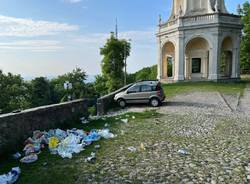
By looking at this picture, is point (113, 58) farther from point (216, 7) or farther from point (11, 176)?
point (11, 176)

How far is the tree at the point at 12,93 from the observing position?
155 feet

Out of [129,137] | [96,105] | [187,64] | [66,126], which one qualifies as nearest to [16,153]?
[129,137]

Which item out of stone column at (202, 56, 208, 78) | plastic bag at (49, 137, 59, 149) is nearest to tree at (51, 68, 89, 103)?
stone column at (202, 56, 208, 78)

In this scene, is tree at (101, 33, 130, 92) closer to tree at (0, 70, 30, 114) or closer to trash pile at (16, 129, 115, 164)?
tree at (0, 70, 30, 114)

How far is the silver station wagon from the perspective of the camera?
19.2 metres

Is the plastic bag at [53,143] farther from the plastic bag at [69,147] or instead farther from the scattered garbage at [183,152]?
the scattered garbage at [183,152]

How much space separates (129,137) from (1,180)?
4.83 meters

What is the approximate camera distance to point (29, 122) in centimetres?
943

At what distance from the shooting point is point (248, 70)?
50.5 m

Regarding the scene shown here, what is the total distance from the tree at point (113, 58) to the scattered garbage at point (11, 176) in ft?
109

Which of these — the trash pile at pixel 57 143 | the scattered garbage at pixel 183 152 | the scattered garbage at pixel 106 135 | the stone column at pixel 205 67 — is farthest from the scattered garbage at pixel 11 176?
the stone column at pixel 205 67

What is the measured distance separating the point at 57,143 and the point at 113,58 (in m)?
31.6

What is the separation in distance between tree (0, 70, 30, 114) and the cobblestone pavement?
1511 inches

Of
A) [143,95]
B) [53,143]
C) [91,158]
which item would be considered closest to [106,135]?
[53,143]
